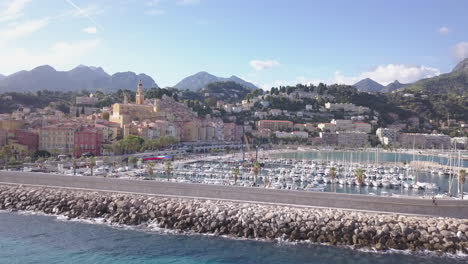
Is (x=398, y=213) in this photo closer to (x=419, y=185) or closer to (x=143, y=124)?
(x=419, y=185)

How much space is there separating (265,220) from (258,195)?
8.46 feet

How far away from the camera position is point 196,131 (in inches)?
3265

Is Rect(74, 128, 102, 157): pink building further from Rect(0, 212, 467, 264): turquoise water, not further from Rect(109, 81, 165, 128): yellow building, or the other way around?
Rect(0, 212, 467, 264): turquoise water

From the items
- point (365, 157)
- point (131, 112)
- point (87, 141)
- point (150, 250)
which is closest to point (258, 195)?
point (150, 250)

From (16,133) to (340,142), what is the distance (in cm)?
7650

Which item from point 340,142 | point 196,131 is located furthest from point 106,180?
point 340,142

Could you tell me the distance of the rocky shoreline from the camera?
18109 mm

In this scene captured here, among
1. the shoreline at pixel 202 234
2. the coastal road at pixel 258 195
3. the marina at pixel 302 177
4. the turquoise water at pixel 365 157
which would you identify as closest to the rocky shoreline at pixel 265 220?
the shoreline at pixel 202 234

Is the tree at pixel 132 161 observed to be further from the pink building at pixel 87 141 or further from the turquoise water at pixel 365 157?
the turquoise water at pixel 365 157

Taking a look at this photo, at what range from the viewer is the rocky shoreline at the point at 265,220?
1811 centimetres

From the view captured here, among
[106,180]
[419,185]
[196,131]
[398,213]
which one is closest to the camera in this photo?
[398,213]

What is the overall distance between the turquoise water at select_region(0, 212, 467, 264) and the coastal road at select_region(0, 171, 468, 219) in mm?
3398

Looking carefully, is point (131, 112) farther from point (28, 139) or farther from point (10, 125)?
point (28, 139)

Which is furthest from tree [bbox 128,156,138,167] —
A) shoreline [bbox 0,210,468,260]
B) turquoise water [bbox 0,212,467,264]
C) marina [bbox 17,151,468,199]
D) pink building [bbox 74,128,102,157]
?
turquoise water [bbox 0,212,467,264]
